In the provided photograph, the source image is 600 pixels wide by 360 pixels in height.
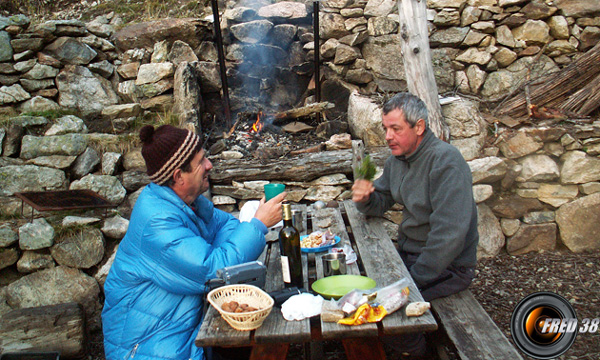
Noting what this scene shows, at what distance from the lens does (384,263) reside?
8.71 feet

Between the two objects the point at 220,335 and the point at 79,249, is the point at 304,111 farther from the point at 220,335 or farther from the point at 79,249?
the point at 220,335

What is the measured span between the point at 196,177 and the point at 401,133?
1429mm

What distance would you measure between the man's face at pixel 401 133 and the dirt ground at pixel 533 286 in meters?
1.73

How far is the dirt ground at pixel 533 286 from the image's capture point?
3.73 m

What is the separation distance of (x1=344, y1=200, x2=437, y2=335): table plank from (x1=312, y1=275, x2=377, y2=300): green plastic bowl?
0.43ft

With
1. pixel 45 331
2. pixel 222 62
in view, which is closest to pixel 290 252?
pixel 45 331

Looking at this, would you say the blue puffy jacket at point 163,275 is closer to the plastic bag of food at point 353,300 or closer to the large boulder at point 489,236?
the plastic bag of food at point 353,300

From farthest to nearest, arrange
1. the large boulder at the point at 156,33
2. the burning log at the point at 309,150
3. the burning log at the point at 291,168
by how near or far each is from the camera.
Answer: the large boulder at the point at 156,33 < the burning log at the point at 309,150 < the burning log at the point at 291,168

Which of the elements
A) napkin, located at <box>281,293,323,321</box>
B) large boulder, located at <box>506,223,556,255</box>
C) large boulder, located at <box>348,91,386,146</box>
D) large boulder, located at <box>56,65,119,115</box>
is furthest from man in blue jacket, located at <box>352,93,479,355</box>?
large boulder, located at <box>56,65,119,115</box>

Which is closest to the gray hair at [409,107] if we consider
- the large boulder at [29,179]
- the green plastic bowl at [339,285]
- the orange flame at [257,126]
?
the green plastic bowl at [339,285]

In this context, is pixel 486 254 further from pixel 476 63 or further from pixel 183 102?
pixel 183 102

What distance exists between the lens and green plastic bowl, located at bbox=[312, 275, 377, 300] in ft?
7.00

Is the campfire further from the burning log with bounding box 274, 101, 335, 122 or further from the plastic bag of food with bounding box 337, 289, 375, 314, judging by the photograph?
the plastic bag of food with bounding box 337, 289, 375, 314

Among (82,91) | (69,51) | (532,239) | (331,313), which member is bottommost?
(532,239)
